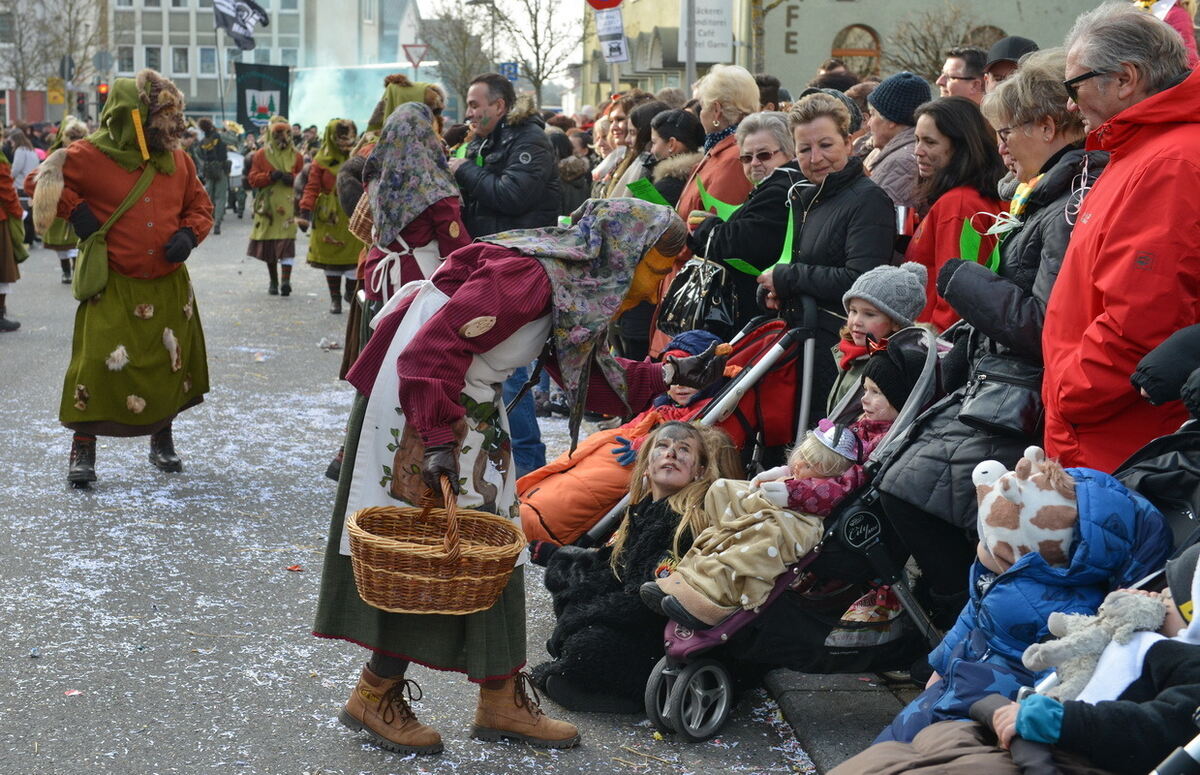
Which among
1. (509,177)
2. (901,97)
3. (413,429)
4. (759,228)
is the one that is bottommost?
(413,429)

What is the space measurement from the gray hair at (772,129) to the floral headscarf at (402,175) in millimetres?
1497

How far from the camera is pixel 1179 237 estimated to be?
3736 mm

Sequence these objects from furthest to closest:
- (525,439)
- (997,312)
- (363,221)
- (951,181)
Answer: (363,221)
(525,439)
(951,181)
(997,312)

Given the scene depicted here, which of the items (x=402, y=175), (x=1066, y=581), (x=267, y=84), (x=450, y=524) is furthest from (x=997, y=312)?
(x=267, y=84)

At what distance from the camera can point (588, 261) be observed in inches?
171

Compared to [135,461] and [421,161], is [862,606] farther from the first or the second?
[135,461]

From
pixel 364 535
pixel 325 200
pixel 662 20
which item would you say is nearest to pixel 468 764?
pixel 364 535

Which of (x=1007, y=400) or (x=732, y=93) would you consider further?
(x=732, y=93)

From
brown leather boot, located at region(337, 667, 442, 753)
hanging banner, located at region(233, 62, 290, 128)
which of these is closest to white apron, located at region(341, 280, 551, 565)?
brown leather boot, located at region(337, 667, 442, 753)

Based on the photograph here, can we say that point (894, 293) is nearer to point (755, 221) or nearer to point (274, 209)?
point (755, 221)

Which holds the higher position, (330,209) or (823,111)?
(823,111)

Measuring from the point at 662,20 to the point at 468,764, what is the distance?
3295 cm

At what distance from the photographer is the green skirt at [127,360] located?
769cm

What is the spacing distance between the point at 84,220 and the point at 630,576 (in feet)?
13.9
